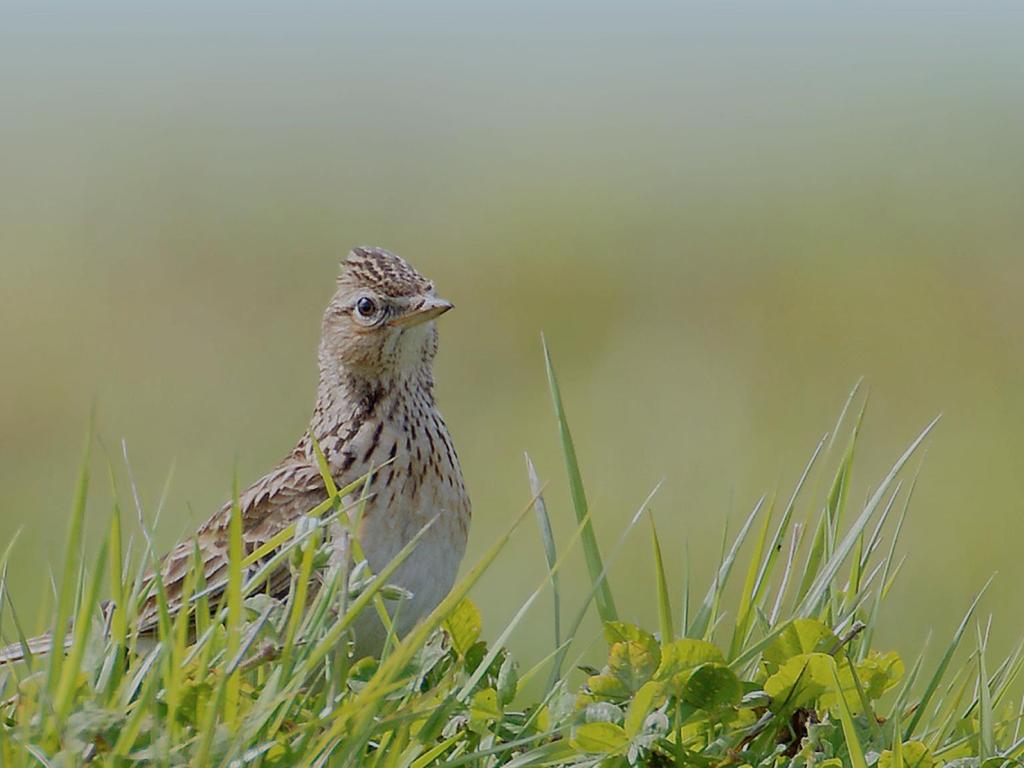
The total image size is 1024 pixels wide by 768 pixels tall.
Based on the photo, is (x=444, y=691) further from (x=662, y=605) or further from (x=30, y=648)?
(x=30, y=648)

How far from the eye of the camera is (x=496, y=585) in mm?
8406

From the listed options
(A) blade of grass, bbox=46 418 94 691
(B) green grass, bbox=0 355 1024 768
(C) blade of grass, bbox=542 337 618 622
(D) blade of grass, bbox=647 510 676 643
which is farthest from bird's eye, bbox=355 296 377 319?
(A) blade of grass, bbox=46 418 94 691

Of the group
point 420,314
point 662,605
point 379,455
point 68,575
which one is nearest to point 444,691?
point 662,605

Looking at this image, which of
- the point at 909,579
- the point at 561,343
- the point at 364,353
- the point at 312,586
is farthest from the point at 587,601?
the point at 561,343

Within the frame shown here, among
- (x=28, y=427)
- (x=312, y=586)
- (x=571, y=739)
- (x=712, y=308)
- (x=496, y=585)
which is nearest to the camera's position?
(x=571, y=739)

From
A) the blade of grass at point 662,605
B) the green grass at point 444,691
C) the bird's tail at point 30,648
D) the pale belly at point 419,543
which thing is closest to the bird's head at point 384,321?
the pale belly at point 419,543

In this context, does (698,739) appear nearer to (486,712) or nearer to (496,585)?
(486,712)

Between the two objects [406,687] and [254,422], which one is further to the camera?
[254,422]

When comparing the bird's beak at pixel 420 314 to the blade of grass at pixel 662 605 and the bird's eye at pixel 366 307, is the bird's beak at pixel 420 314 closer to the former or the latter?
the bird's eye at pixel 366 307

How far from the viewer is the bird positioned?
4738mm

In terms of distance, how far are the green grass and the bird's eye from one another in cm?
197

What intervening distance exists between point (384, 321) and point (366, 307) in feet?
0.23

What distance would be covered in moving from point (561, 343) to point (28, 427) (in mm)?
3447

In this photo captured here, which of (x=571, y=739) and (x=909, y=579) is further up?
Result: (x=571, y=739)
